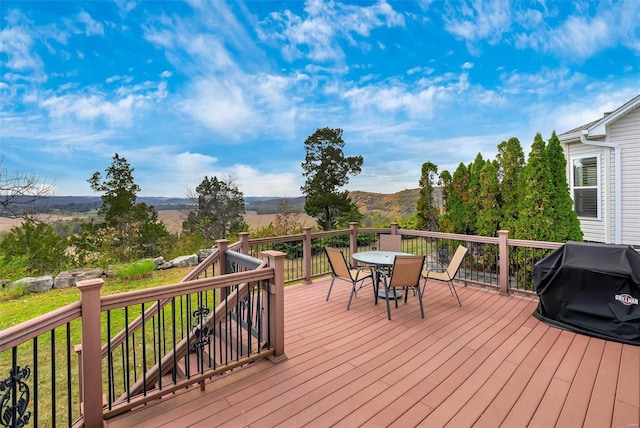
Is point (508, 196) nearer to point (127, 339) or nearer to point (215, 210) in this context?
point (127, 339)

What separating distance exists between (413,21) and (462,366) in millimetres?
7639

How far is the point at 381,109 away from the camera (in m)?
9.59

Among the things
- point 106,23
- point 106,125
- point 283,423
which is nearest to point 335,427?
point 283,423

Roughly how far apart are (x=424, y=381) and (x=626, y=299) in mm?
2465

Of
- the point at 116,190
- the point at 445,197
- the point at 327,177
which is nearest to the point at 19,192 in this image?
the point at 116,190

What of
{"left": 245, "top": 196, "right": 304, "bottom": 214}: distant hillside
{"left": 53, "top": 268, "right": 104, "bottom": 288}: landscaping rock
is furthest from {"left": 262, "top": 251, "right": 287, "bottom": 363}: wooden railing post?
{"left": 245, "top": 196, "right": 304, "bottom": 214}: distant hillside

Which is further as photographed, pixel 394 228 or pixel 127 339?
pixel 394 228

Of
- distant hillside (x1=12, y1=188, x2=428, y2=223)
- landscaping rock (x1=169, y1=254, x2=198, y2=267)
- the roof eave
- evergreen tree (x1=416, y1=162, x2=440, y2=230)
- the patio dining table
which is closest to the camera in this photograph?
the patio dining table

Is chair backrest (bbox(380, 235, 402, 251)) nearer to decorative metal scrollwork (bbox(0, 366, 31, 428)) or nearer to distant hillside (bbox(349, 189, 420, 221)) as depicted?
decorative metal scrollwork (bbox(0, 366, 31, 428))

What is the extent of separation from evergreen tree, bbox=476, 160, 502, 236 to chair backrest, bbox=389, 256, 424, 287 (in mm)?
4468

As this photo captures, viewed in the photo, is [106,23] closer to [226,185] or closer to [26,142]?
[26,142]

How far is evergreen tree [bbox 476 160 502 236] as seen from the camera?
723 centimetres

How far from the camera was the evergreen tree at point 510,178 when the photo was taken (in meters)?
6.87

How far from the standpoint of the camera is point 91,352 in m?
1.89
